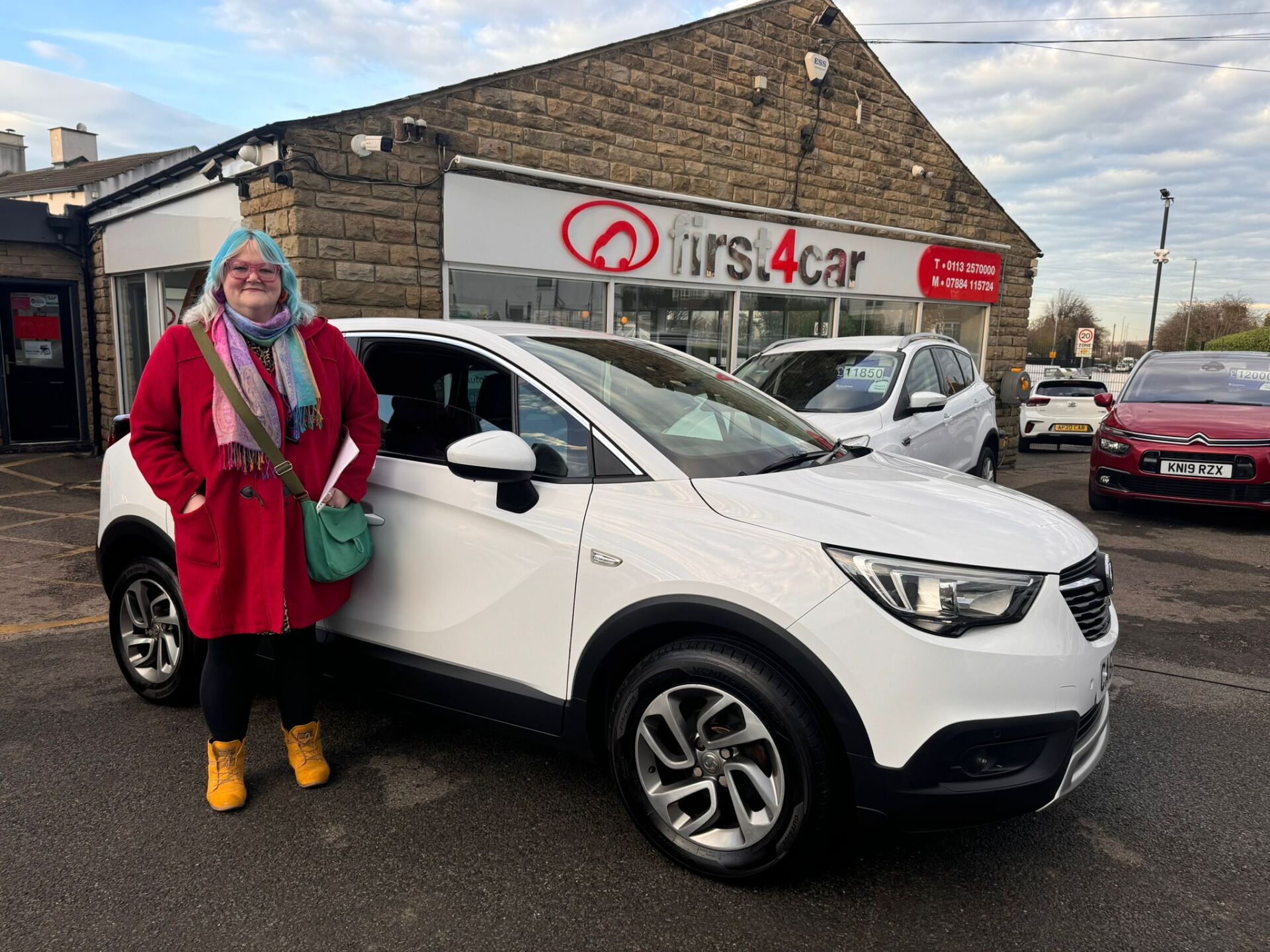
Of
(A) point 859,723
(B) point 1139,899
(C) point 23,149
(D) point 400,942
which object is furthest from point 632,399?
(C) point 23,149

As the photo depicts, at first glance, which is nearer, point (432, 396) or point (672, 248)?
point (432, 396)

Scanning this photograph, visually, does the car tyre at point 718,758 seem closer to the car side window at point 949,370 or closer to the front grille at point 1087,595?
the front grille at point 1087,595

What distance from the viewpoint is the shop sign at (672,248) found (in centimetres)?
812

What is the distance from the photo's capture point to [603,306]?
368 inches

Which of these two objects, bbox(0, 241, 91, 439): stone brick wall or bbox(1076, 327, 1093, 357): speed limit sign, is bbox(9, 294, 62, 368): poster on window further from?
bbox(1076, 327, 1093, 357): speed limit sign

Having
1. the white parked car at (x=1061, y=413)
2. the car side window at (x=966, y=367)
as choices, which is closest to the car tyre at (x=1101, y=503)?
the car side window at (x=966, y=367)

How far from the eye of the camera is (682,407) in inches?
121

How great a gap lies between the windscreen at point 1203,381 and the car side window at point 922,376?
8.49ft

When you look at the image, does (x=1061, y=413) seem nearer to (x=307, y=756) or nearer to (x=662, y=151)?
(x=662, y=151)

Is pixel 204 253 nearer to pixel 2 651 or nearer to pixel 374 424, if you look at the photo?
pixel 2 651

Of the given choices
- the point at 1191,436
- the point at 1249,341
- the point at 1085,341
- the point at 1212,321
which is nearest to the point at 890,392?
the point at 1191,436

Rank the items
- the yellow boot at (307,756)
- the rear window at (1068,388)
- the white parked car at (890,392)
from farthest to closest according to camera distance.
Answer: the rear window at (1068,388)
the white parked car at (890,392)
the yellow boot at (307,756)

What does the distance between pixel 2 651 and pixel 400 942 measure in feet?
11.4

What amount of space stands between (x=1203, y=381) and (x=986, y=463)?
2395 millimetres
